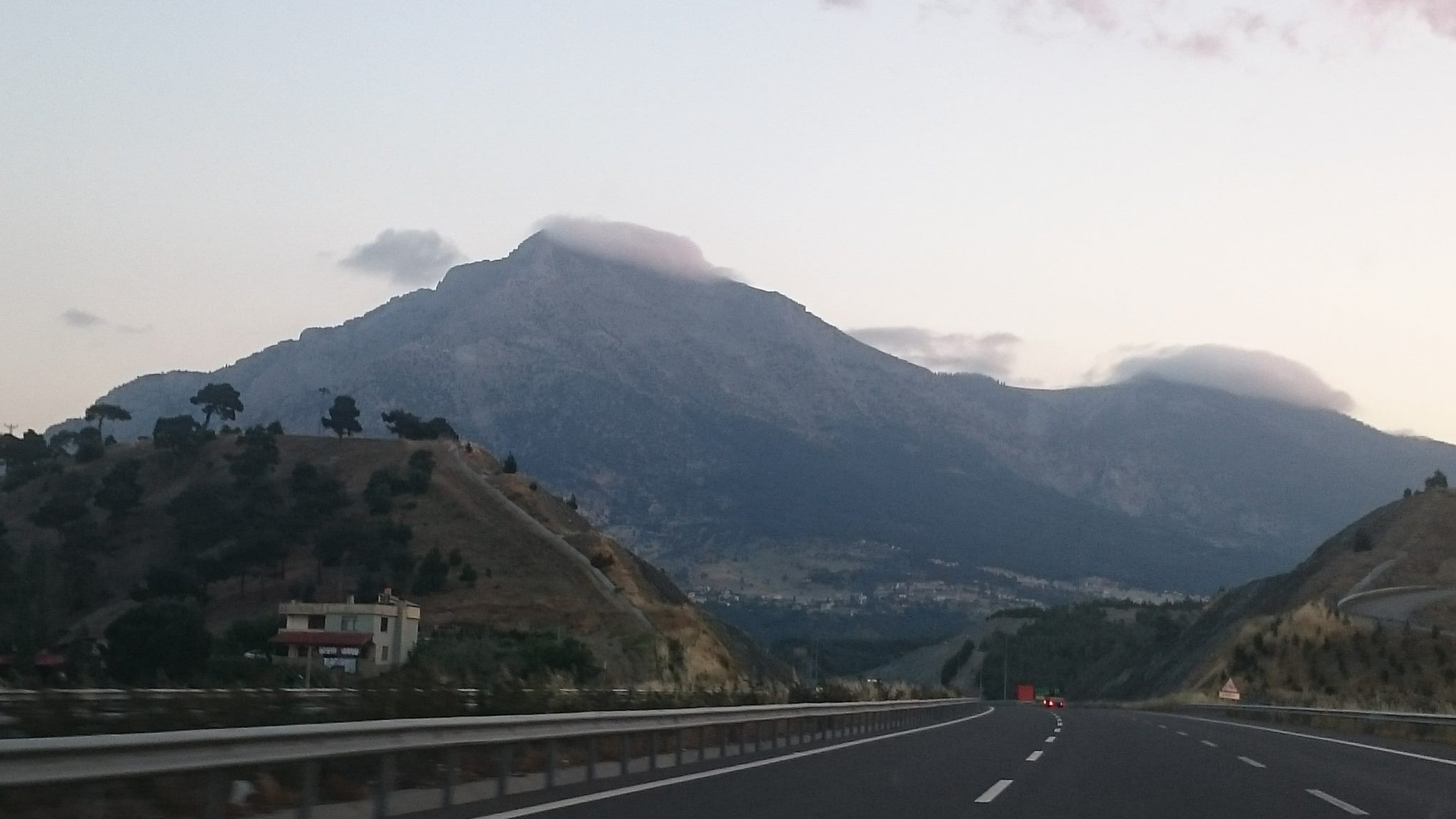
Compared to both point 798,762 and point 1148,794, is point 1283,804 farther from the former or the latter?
point 798,762

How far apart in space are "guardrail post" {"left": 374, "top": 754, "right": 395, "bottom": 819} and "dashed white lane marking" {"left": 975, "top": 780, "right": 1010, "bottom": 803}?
17.8ft

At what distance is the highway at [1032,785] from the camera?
561 inches

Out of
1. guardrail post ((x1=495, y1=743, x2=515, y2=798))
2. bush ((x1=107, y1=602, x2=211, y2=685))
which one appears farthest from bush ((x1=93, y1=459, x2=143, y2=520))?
guardrail post ((x1=495, y1=743, x2=515, y2=798))

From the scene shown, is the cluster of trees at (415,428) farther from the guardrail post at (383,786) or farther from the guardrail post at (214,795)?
the guardrail post at (214,795)

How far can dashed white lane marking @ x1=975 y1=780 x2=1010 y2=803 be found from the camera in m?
15.4

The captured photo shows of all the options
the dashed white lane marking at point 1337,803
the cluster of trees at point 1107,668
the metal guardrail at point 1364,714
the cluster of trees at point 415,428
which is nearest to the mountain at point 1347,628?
the cluster of trees at point 1107,668

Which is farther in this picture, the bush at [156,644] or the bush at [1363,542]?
the bush at [1363,542]

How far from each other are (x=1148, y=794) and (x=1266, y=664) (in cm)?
7948

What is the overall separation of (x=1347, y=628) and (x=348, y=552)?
218 ft

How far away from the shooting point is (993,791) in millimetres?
16266

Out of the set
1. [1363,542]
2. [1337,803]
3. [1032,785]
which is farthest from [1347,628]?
[1337,803]

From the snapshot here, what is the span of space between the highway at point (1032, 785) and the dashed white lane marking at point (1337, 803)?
0.06 feet

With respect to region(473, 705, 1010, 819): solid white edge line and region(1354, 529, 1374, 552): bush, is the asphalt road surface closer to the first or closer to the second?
region(1354, 529, 1374, 552): bush

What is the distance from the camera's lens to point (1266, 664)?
91.0 meters
